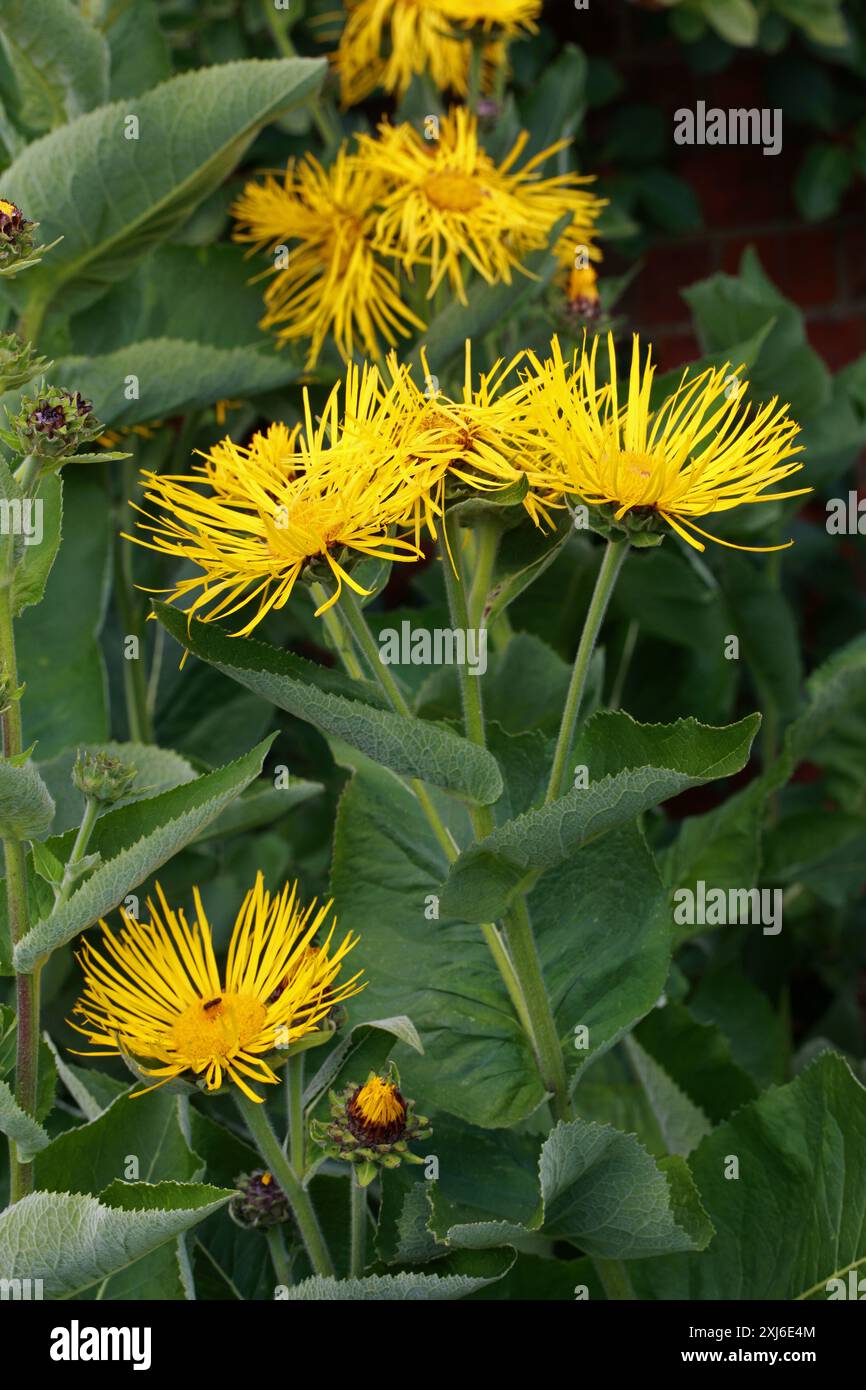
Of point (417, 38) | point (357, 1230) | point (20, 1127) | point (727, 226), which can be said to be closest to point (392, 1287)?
point (357, 1230)

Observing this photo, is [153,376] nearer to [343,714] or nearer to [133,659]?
[133,659]

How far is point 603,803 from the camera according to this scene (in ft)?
1.71

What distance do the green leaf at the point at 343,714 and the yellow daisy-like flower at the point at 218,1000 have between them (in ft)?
0.28

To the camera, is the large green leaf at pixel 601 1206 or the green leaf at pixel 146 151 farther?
the green leaf at pixel 146 151

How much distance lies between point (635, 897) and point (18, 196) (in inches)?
19.3

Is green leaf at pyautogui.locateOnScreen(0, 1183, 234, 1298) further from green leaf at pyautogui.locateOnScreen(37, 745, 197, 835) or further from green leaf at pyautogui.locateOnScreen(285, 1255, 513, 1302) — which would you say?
green leaf at pyautogui.locateOnScreen(37, 745, 197, 835)

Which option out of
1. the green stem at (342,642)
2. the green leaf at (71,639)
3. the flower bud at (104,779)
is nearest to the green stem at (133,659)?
the green leaf at (71,639)

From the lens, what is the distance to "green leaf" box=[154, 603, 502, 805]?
20.3 inches

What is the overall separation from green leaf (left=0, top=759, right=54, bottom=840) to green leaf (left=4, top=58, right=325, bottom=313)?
0.41 metres

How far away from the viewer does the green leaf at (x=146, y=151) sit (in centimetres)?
83

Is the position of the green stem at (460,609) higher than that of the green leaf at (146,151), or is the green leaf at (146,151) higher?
the green leaf at (146,151)

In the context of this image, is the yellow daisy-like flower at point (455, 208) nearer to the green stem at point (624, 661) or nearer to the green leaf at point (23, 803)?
the green stem at point (624, 661)
